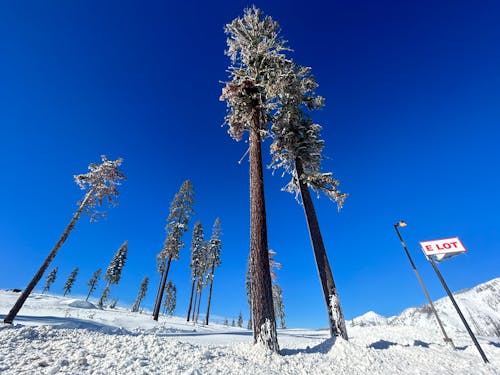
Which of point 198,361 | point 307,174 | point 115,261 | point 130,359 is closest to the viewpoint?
point 130,359

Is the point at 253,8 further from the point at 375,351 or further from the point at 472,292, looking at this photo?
the point at 472,292

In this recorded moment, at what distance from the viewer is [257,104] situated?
10.7 meters

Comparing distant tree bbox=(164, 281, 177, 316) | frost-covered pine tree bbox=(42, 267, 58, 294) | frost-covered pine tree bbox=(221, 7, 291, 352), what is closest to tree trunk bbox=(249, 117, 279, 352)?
frost-covered pine tree bbox=(221, 7, 291, 352)

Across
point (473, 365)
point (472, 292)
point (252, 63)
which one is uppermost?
point (472, 292)

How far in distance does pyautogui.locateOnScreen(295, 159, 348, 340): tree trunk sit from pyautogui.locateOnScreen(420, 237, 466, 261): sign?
11.3 ft

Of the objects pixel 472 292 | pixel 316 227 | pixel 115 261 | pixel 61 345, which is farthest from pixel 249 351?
pixel 472 292

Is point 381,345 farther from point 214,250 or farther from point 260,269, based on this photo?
point 214,250

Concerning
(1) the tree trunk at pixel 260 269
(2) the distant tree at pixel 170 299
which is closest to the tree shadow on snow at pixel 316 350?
(1) the tree trunk at pixel 260 269

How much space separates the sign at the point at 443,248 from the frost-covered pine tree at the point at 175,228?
70.7 ft

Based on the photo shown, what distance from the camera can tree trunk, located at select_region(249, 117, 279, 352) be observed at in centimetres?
612

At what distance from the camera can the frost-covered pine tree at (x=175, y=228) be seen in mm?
23150

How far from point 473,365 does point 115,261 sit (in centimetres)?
5588

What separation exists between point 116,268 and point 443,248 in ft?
183

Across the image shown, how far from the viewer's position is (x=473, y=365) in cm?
671
